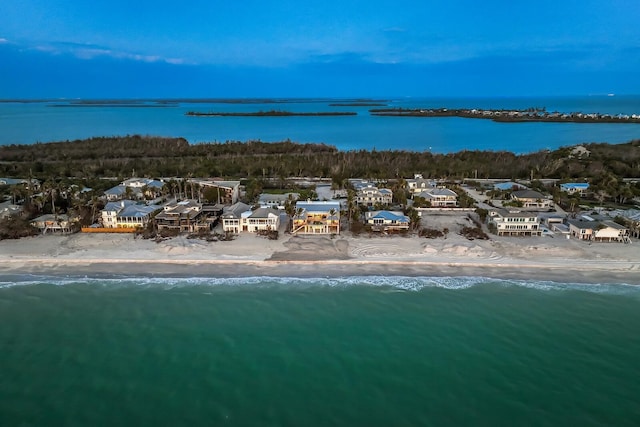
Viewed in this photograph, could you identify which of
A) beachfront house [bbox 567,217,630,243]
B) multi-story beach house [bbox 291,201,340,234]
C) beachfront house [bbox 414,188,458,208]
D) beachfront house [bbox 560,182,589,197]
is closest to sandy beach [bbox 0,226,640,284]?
beachfront house [bbox 567,217,630,243]

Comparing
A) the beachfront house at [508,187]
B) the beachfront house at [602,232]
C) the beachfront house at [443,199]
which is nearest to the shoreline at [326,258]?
the beachfront house at [602,232]

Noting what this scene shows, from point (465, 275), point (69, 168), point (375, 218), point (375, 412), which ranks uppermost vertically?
point (69, 168)

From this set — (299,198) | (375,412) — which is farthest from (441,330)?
(299,198)

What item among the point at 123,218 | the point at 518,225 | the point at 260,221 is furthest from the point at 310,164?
the point at 518,225

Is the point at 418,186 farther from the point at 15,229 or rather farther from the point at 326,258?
the point at 15,229

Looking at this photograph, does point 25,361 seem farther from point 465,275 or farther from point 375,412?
point 465,275

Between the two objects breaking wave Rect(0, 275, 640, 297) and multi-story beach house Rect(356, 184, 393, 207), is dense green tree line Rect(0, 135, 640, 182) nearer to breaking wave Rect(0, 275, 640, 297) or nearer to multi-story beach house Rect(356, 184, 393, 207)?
multi-story beach house Rect(356, 184, 393, 207)
